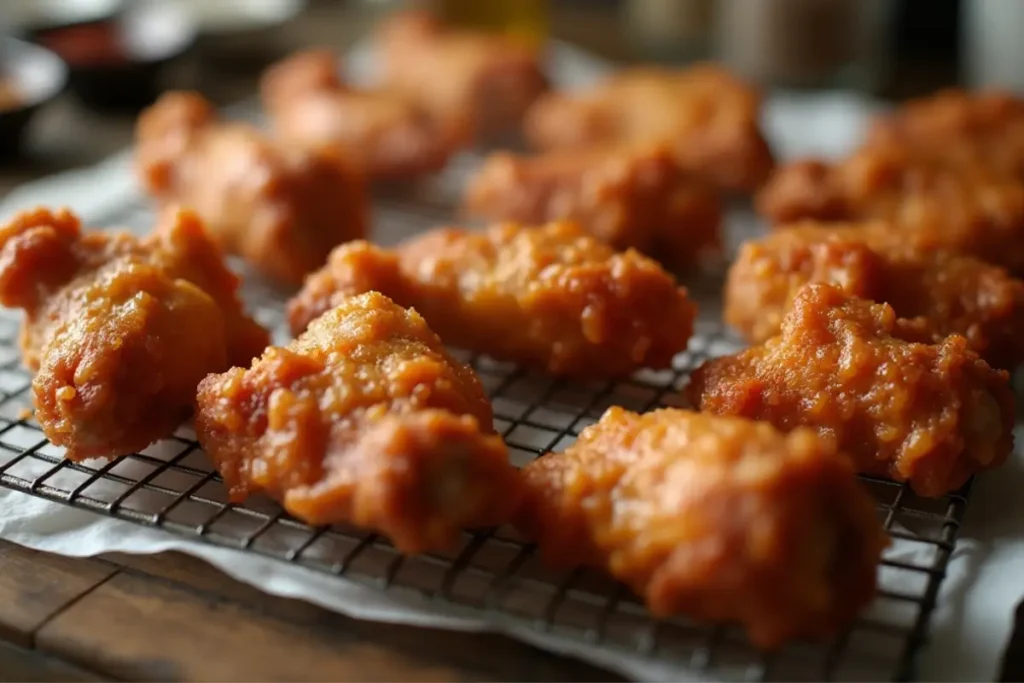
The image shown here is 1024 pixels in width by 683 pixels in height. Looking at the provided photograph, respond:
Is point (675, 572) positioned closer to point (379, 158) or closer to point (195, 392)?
point (195, 392)

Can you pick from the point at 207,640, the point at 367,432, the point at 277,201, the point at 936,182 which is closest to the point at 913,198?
the point at 936,182

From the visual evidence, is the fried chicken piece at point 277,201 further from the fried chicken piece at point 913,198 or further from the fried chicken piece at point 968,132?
the fried chicken piece at point 968,132

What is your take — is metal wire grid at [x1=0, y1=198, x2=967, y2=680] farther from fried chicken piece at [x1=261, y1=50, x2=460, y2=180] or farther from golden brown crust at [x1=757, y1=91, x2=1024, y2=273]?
fried chicken piece at [x1=261, y1=50, x2=460, y2=180]

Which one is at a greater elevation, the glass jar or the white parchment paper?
the glass jar

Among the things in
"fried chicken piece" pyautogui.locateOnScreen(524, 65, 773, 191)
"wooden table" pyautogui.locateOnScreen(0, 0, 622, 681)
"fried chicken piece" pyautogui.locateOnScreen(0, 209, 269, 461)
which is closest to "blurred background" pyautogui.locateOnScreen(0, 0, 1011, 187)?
"fried chicken piece" pyautogui.locateOnScreen(524, 65, 773, 191)

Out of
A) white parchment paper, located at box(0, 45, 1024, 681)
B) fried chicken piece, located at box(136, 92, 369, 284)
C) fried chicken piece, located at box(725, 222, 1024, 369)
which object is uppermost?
fried chicken piece, located at box(725, 222, 1024, 369)

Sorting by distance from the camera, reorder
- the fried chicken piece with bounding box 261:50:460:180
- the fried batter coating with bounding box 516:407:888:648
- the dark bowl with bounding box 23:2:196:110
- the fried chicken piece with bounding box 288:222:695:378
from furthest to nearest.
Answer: the dark bowl with bounding box 23:2:196:110
the fried chicken piece with bounding box 261:50:460:180
the fried chicken piece with bounding box 288:222:695:378
the fried batter coating with bounding box 516:407:888:648

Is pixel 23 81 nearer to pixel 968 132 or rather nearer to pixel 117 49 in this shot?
pixel 117 49

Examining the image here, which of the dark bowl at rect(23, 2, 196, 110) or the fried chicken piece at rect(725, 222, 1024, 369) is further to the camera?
the dark bowl at rect(23, 2, 196, 110)
